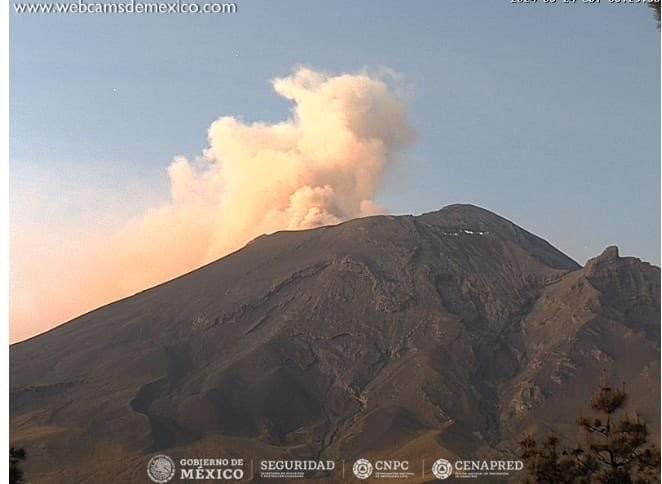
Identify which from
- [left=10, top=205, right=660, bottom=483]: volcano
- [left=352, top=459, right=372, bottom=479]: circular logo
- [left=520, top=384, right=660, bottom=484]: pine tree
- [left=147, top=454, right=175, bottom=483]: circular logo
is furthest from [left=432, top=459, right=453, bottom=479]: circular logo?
[left=520, top=384, right=660, bottom=484]: pine tree

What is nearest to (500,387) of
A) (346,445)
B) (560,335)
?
(560,335)

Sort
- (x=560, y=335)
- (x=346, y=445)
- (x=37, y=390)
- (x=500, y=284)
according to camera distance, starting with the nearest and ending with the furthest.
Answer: (x=346, y=445) < (x=37, y=390) < (x=560, y=335) < (x=500, y=284)

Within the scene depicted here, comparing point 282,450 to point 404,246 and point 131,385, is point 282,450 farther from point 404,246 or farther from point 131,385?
point 404,246

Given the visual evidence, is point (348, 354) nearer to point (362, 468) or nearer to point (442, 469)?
point (362, 468)

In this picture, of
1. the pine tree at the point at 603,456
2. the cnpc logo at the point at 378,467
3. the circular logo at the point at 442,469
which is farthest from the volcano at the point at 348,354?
the pine tree at the point at 603,456

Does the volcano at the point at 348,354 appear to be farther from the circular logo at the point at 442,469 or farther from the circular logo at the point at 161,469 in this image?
the circular logo at the point at 161,469

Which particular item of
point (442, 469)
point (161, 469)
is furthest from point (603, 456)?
point (442, 469)
